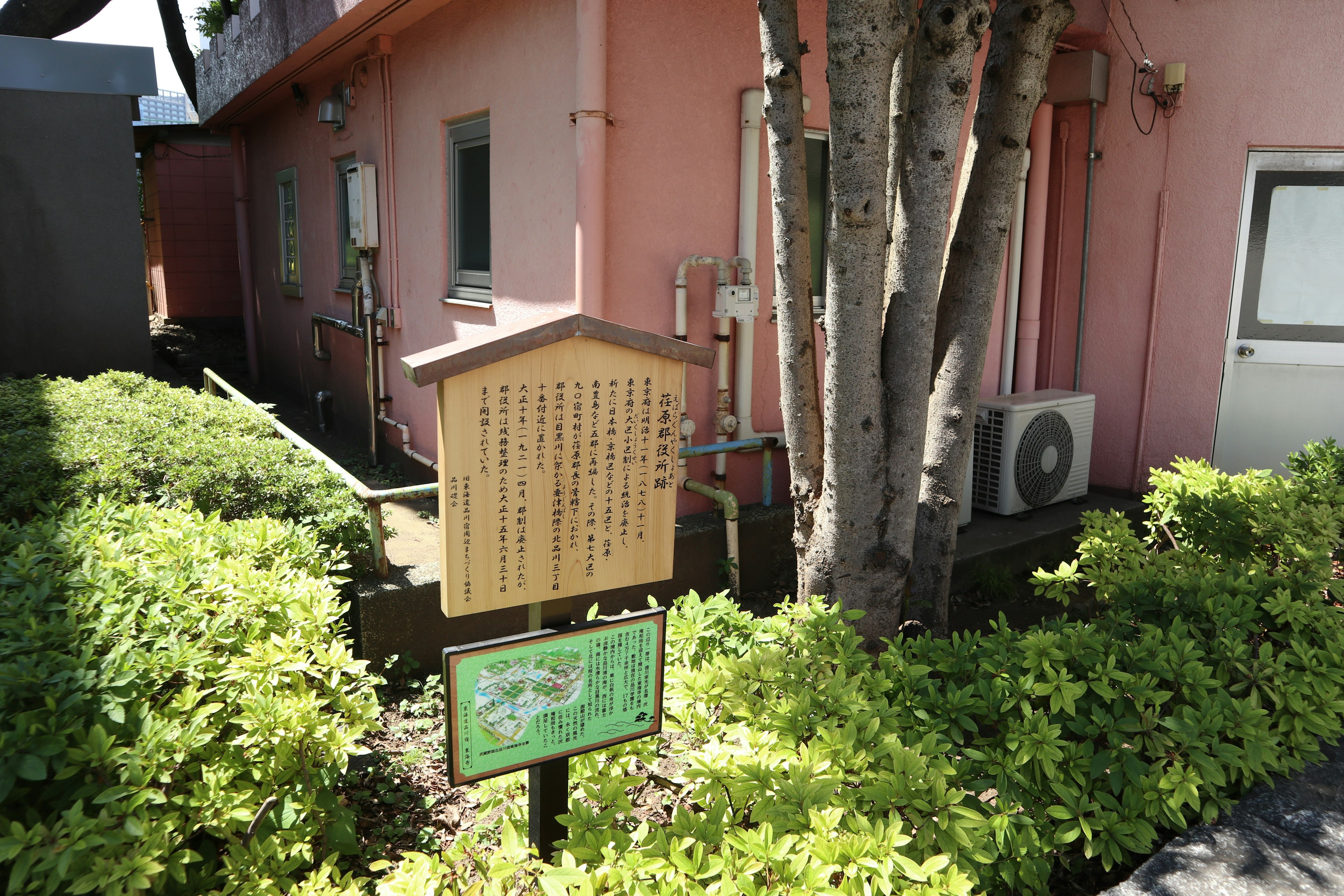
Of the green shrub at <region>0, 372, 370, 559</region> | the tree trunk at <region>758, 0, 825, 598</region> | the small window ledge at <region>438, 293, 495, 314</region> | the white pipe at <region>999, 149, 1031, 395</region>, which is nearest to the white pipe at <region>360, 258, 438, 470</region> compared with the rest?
the small window ledge at <region>438, 293, 495, 314</region>

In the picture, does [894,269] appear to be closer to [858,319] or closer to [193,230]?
[858,319]

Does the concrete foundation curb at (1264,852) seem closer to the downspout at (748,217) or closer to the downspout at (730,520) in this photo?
the downspout at (730,520)

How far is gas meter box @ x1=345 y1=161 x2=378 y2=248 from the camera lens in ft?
24.3

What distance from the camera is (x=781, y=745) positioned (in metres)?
2.39

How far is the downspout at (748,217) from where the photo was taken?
204 inches

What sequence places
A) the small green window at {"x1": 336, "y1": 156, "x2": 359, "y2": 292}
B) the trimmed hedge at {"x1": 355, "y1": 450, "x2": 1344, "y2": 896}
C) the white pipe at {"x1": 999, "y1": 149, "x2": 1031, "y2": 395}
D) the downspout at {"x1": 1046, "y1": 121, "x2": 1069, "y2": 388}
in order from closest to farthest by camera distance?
1. the trimmed hedge at {"x1": 355, "y1": 450, "x2": 1344, "y2": 896}
2. the white pipe at {"x1": 999, "y1": 149, "x2": 1031, "y2": 395}
3. the downspout at {"x1": 1046, "y1": 121, "x2": 1069, "y2": 388}
4. the small green window at {"x1": 336, "y1": 156, "x2": 359, "y2": 292}

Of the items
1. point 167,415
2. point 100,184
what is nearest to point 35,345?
point 100,184

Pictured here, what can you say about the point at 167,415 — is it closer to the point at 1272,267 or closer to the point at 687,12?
the point at 687,12

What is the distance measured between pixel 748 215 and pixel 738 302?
545 millimetres

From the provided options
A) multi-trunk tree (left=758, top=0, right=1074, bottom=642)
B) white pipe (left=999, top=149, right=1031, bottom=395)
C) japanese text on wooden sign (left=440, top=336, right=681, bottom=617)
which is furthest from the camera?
white pipe (left=999, top=149, right=1031, bottom=395)

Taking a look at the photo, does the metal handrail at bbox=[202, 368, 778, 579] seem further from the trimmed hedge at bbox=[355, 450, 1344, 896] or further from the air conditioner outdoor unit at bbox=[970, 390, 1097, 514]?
the air conditioner outdoor unit at bbox=[970, 390, 1097, 514]

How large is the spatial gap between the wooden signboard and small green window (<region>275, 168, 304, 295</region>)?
866 centimetres

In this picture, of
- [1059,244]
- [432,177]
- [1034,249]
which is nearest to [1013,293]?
[1034,249]

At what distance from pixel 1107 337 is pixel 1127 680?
507cm
